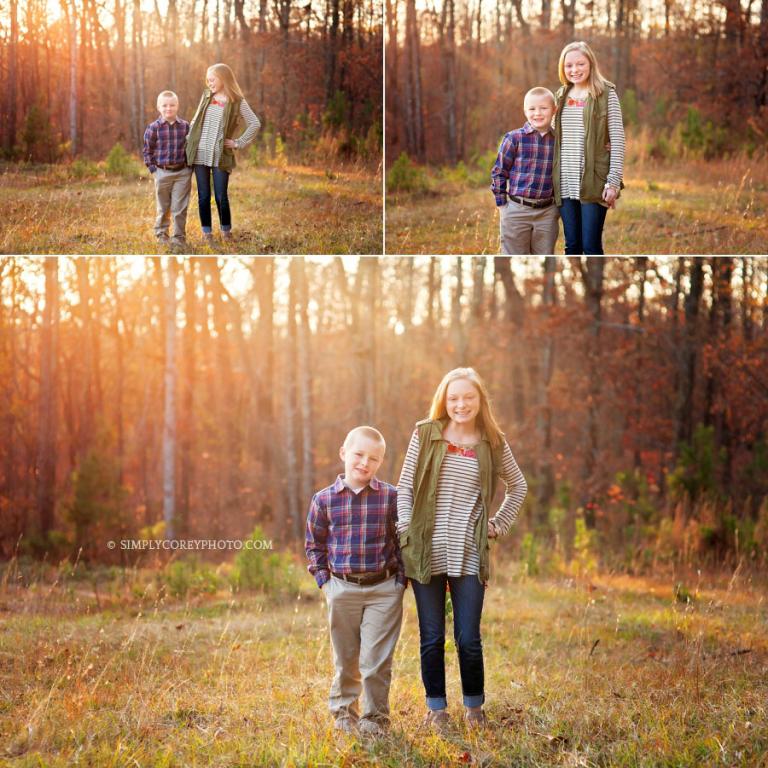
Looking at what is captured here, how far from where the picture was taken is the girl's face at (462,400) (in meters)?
4.20

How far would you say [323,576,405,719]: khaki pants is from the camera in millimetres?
4133

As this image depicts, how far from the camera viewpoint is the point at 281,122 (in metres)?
8.50

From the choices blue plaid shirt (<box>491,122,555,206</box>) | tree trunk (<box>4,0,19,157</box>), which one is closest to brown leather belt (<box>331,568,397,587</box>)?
blue plaid shirt (<box>491,122,555,206</box>)

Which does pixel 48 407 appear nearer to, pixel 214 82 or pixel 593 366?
pixel 214 82

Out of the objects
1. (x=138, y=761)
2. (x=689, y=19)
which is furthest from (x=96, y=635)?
(x=689, y=19)

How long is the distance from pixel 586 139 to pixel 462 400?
97.8 inches

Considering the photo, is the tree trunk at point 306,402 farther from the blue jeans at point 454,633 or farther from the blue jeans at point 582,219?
the blue jeans at point 454,633

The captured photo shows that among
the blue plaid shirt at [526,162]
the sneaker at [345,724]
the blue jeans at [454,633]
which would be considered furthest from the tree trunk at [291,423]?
the blue jeans at [454,633]

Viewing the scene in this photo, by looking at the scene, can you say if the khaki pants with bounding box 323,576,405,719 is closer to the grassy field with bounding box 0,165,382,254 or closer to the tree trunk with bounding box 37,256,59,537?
the grassy field with bounding box 0,165,382,254

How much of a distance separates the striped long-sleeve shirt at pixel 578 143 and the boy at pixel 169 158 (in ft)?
9.53

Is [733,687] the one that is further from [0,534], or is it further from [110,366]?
[110,366]

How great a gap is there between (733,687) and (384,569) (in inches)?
79.2

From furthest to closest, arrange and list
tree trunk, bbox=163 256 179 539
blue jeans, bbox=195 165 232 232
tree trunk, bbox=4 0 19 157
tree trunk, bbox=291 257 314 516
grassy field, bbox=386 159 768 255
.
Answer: tree trunk, bbox=291 257 314 516 → tree trunk, bbox=163 256 179 539 → grassy field, bbox=386 159 768 255 → tree trunk, bbox=4 0 19 157 → blue jeans, bbox=195 165 232 232

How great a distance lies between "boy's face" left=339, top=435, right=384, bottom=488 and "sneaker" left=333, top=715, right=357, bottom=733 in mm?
1013
